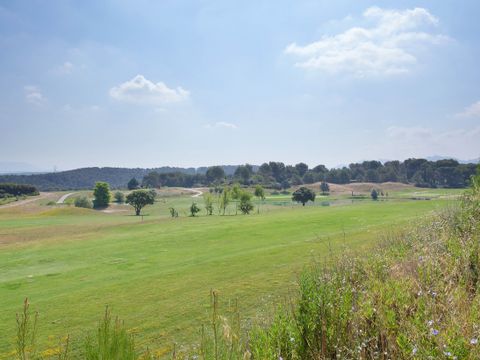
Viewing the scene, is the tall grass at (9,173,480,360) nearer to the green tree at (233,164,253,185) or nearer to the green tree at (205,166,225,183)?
the green tree at (233,164,253,185)

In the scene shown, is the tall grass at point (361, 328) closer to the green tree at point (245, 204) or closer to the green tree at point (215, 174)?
the green tree at point (245, 204)

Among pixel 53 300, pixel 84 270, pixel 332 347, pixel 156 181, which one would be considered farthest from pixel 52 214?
pixel 156 181

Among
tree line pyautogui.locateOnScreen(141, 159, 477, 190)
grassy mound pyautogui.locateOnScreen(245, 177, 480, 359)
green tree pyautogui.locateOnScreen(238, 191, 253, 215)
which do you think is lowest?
green tree pyautogui.locateOnScreen(238, 191, 253, 215)

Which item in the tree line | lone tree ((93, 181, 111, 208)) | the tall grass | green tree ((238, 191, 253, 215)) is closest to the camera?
the tall grass

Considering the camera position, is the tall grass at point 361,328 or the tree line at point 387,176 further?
the tree line at point 387,176

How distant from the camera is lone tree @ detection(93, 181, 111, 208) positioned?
99550 mm

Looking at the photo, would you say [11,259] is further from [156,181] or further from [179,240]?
[156,181]

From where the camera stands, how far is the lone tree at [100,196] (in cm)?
9955

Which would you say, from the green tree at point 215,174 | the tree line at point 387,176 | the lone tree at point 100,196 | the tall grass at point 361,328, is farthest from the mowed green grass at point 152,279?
the green tree at point 215,174

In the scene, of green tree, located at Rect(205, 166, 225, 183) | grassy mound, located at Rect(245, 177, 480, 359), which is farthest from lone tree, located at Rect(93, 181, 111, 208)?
grassy mound, located at Rect(245, 177, 480, 359)

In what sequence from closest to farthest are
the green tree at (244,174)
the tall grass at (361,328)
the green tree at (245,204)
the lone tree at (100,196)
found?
the tall grass at (361,328), the green tree at (245,204), the lone tree at (100,196), the green tree at (244,174)

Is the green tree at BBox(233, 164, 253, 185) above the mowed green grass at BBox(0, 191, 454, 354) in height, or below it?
above

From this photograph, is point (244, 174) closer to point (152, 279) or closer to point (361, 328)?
point (152, 279)

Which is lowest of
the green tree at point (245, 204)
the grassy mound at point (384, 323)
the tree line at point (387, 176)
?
the green tree at point (245, 204)
